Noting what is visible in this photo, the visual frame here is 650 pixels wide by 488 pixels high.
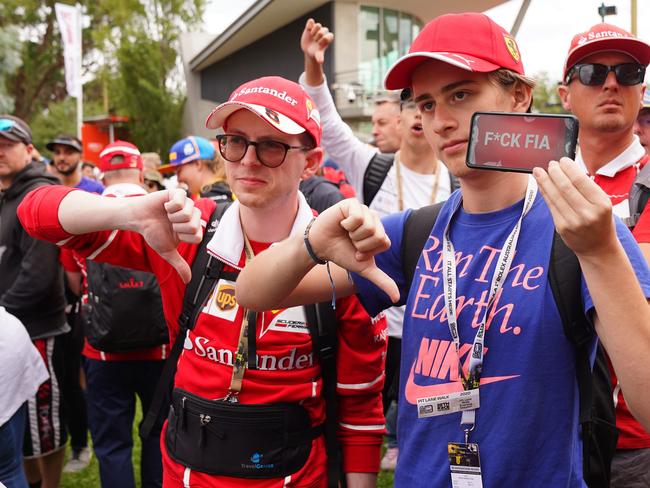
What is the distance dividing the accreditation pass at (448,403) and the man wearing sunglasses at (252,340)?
0.65 m

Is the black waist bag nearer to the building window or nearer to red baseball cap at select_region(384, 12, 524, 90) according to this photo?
red baseball cap at select_region(384, 12, 524, 90)

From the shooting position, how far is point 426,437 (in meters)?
1.71

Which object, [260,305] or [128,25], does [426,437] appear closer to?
[260,305]

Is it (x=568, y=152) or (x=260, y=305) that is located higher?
(x=568, y=152)

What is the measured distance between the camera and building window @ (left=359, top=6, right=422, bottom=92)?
25328 mm

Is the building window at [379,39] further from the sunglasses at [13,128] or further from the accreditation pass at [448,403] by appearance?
the accreditation pass at [448,403]

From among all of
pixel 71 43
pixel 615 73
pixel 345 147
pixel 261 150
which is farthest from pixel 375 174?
pixel 71 43

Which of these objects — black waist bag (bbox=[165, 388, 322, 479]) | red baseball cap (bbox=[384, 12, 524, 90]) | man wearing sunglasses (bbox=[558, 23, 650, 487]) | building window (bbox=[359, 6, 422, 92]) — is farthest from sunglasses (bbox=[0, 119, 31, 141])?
building window (bbox=[359, 6, 422, 92])

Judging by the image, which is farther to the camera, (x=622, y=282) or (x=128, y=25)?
(x=128, y=25)

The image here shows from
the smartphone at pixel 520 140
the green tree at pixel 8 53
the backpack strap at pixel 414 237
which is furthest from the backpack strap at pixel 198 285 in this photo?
the green tree at pixel 8 53

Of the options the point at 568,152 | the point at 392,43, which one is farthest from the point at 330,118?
the point at 392,43

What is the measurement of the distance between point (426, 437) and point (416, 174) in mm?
2764

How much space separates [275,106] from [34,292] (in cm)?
263

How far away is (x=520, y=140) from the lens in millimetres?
1396
